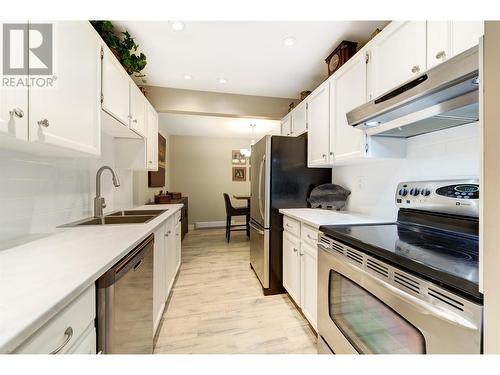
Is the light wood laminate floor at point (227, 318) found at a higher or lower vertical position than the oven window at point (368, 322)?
lower

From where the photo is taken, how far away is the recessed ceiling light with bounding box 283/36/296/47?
1.80 m

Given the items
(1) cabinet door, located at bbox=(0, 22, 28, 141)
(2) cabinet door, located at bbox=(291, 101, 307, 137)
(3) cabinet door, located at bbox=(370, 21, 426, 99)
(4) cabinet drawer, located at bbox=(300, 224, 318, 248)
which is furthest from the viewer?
(2) cabinet door, located at bbox=(291, 101, 307, 137)

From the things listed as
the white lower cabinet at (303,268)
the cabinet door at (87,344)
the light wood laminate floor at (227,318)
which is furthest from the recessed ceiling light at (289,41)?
the light wood laminate floor at (227,318)

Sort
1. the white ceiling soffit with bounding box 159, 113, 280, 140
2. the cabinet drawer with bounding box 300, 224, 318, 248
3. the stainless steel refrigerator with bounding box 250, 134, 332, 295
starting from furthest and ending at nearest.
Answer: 1. the white ceiling soffit with bounding box 159, 113, 280, 140
2. the stainless steel refrigerator with bounding box 250, 134, 332, 295
3. the cabinet drawer with bounding box 300, 224, 318, 248

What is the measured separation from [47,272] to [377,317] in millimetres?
1291

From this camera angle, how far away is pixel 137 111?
6.68ft

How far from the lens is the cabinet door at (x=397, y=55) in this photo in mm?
1098

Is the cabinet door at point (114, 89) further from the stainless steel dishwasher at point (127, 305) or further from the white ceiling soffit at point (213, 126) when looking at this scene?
the white ceiling soffit at point (213, 126)

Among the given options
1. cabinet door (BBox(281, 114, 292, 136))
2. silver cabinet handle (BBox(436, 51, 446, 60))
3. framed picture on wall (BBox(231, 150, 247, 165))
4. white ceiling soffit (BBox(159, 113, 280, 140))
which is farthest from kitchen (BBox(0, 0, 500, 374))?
framed picture on wall (BBox(231, 150, 247, 165))

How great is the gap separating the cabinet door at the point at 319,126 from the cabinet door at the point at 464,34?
996mm

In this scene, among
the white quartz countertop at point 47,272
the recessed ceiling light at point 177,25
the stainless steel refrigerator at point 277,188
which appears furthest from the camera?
the stainless steel refrigerator at point 277,188

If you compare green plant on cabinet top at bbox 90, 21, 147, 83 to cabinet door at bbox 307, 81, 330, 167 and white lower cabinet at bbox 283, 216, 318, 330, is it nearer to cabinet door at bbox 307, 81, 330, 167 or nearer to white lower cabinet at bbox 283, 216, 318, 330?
cabinet door at bbox 307, 81, 330, 167

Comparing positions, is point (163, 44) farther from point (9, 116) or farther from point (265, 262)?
point (265, 262)

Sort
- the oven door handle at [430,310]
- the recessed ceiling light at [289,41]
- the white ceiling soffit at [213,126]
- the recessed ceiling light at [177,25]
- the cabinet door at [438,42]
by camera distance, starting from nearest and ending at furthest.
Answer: the oven door handle at [430,310]
the cabinet door at [438,42]
the recessed ceiling light at [177,25]
the recessed ceiling light at [289,41]
the white ceiling soffit at [213,126]
